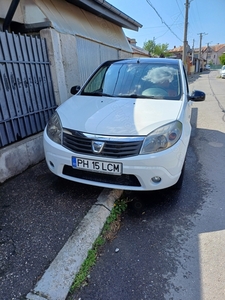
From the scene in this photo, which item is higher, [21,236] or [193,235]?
[21,236]

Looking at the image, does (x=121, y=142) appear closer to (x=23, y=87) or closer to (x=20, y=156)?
(x=20, y=156)

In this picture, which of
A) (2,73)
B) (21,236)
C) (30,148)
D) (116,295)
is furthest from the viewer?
(30,148)

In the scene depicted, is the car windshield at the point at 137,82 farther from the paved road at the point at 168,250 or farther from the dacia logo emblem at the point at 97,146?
the paved road at the point at 168,250

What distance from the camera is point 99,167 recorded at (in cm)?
233

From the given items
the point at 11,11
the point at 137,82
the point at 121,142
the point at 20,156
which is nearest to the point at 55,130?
the point at 121,142

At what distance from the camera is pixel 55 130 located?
2656mm

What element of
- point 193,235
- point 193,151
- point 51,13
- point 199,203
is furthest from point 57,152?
point 51,13

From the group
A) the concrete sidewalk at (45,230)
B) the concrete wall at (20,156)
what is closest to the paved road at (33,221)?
the concrete sidewalk at (45,230)

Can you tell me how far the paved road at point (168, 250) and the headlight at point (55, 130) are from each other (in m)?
1.23

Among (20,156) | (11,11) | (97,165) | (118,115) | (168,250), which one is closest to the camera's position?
(168,250)

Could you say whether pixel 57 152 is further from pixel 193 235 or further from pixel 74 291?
pixel 193 235

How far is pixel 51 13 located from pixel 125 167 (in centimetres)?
400

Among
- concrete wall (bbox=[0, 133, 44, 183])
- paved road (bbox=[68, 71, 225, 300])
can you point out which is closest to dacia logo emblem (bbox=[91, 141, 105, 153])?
paved road (bbox=[68, 71, 225, 300])

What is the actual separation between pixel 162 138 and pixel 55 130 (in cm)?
130
